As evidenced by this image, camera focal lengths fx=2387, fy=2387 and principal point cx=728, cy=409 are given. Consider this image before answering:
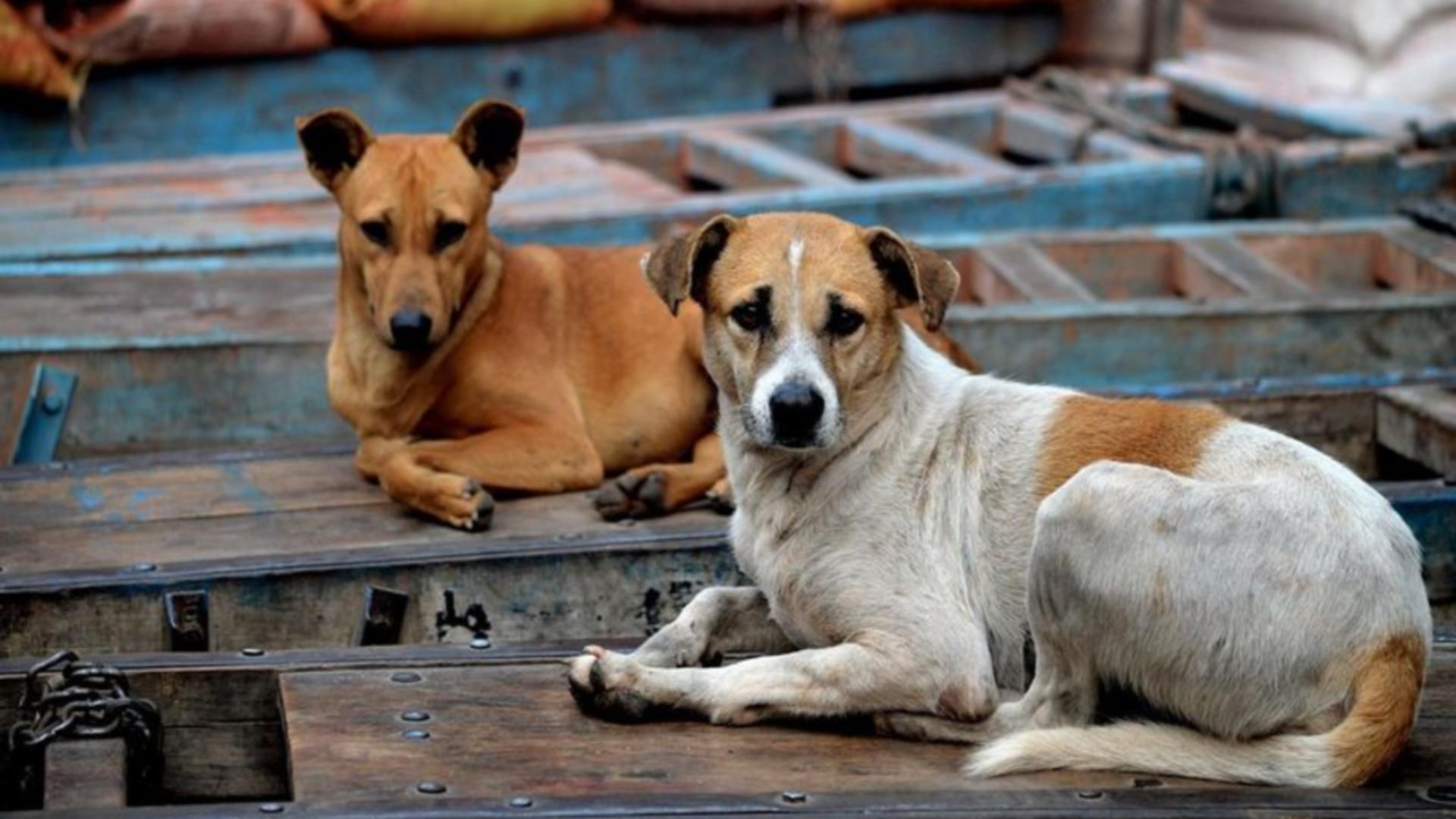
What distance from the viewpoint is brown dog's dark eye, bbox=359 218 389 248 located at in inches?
233

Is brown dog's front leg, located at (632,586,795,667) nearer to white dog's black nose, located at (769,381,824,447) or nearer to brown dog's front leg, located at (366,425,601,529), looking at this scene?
white dog's black nose, located at (769,381,824,447)

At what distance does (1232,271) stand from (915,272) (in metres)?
3.58

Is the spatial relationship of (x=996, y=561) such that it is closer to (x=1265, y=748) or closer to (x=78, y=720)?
(x=1265, y=748)

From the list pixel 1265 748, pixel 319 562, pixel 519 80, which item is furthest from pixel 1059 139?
pixel 1265 748

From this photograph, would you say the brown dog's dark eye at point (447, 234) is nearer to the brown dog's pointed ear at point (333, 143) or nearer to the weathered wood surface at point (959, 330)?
the brown dog's pointed ear at point (333, 143)

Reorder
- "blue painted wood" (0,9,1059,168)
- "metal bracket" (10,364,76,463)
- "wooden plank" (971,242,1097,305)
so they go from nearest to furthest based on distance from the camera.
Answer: "metal bracket" (10,364,76,463) → "wooden plank" (971,242,1097,305) → "blue painted wood" (0,9,1059,168)

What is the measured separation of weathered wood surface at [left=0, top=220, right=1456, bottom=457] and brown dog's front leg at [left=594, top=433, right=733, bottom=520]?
51.7 inches

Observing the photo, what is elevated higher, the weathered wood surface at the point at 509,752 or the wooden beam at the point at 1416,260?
the weathered wood surface at the point at 509,752

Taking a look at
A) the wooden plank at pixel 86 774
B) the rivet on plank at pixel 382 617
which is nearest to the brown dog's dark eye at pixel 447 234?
the rivet on plank at pixel 382 617

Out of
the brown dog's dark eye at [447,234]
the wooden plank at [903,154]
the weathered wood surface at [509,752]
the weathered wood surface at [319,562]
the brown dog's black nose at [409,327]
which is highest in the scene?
the brown dog's dark eye at [447,234]

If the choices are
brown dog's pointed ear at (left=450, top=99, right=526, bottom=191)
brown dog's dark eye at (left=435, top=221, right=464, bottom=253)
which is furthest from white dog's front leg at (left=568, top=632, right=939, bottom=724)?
brown dog's pointed ear at (left=450, top=99, right=526, bottom=191)

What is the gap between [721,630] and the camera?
15.4 ft

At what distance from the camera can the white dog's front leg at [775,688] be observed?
14.0 feet

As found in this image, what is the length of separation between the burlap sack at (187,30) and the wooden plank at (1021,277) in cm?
373
